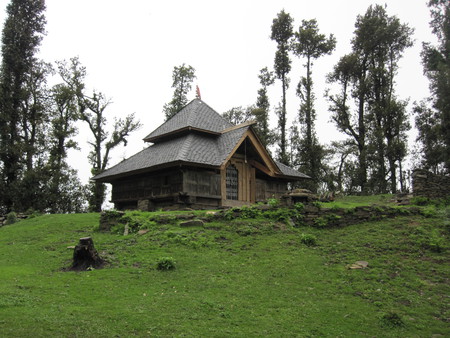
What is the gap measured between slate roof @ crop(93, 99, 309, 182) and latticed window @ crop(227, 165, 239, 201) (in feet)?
4.81

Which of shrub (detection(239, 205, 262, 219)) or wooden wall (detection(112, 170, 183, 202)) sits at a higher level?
wooden wall (detection(112, 170, 183, 202))

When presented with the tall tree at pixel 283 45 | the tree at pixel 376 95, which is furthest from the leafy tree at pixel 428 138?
the tall tree at pixel 283 45

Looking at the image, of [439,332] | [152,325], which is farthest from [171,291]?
[439,332]

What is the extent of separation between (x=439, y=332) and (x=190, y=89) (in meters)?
38.4

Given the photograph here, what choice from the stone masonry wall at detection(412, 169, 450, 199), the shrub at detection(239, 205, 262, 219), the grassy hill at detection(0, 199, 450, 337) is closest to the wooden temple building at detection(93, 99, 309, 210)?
the shrub at detection(239, 205, 262, 219)

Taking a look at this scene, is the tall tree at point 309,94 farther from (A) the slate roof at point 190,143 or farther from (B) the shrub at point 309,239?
(B) the shrub at point 309,239

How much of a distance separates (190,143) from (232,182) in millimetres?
3379

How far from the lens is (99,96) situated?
38.8m

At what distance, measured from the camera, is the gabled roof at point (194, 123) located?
2423cm

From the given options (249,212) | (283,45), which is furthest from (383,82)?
(249,212)

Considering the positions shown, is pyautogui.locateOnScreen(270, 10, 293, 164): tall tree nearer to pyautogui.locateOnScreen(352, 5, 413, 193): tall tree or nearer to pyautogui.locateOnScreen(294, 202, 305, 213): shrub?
pyautogui.locateOnScreen(352, 5, 413, 193): tall tree

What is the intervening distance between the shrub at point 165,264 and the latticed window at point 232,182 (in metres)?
12.8

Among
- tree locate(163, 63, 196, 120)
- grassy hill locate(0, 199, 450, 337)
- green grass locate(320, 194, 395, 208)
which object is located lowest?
grassy hill locate(0, 199, 450, 337)

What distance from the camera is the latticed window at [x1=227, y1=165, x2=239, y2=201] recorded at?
22.9 m
